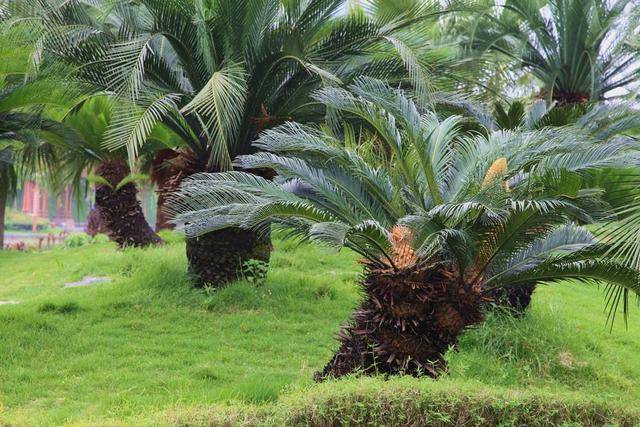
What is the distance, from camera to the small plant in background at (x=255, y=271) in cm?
986

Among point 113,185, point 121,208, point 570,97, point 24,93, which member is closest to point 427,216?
point 24,93

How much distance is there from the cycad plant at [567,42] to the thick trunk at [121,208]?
6.86m

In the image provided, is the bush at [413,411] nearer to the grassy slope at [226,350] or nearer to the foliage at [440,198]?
the grassy slope at [226,350]

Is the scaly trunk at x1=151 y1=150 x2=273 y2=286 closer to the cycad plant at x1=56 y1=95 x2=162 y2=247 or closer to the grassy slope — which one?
the grassy slope

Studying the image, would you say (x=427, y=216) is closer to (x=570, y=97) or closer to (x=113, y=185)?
(x=113, y=185)

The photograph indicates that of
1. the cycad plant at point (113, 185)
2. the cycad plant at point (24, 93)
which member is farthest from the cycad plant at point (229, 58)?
the cycad plant at point (113, 185)

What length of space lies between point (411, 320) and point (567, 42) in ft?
33.5

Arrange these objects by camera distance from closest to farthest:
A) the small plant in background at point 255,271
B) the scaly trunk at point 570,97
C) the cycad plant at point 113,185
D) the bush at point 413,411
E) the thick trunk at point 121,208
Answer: the bush at point 413,411, the small plant in background at point 255,271, the cycad plant at point 113,185, the thick trunk at point 121,208, the scaly trunk at point 570,97

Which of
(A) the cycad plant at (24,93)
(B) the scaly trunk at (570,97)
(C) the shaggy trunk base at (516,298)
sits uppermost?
(B) the scaly trunk at (570,97)

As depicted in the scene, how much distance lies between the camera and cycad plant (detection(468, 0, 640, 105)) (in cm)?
1429

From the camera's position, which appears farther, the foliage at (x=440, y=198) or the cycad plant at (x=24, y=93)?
the cycad plant at (x=24, y=93)

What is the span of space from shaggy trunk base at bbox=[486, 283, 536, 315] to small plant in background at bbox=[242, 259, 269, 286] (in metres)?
3.05

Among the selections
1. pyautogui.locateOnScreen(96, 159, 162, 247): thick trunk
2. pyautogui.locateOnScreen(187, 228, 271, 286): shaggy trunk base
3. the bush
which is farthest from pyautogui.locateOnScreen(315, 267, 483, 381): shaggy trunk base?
pyautogui.locateOnScreen(96, 159, 162, 247): thick trunk

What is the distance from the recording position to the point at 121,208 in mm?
14234
